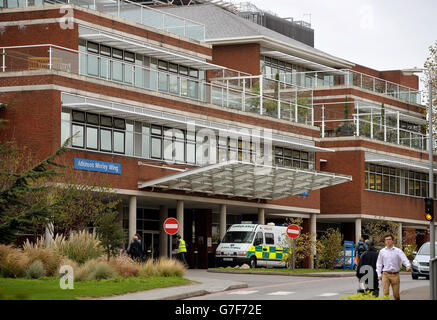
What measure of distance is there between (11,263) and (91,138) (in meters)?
14.5

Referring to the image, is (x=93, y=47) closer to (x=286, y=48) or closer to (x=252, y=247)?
(x=252, y=247)

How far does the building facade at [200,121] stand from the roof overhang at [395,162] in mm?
110

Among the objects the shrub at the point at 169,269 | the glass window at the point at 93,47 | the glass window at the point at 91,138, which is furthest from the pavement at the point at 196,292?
the glass window at the point at 93,47

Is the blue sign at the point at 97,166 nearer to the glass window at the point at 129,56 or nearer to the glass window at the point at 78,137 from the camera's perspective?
the glass window at the point at 78,137

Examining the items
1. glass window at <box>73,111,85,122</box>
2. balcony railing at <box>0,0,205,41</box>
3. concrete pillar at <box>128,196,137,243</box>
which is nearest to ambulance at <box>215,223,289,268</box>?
concrete pillar at <box>128,196,137,243</box>

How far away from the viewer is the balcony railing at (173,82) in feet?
133

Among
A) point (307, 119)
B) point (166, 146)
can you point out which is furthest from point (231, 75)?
point (166, 146)

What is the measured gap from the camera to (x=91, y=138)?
136ft

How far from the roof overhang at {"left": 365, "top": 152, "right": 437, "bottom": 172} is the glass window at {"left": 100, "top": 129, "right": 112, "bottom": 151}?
2350 centimetres

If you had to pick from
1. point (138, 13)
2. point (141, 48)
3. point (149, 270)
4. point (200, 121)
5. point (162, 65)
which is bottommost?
point (149, 270)

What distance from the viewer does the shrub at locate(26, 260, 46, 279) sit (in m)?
27.8

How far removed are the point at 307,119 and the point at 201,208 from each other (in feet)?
30.0

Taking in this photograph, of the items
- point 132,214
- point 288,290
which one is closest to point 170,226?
point 288,290
